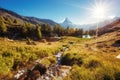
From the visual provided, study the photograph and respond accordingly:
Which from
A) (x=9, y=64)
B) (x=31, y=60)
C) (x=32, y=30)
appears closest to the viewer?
(x=9, y=64)

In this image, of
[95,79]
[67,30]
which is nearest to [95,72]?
[95,79]

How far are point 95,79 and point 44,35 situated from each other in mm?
102177

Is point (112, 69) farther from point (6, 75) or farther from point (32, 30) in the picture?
point (32, 30)

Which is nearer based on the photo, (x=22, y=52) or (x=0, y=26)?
(x=22, y=52)

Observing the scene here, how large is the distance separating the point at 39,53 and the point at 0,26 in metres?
60.6

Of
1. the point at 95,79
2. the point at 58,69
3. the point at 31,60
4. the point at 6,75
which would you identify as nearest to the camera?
the point at 95,79

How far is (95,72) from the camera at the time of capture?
13.2 m

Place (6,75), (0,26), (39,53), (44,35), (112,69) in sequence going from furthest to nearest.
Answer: (44,35), (0,26), (39,53), (6,75), (112,69)

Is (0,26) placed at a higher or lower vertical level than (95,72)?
higher

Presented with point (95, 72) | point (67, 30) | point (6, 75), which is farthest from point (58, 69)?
point (67, 30)

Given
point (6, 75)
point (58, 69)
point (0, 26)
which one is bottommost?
point (6, 75)

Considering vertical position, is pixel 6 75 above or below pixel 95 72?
below

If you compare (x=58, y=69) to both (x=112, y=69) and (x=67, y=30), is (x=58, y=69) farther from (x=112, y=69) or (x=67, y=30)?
(x=67, y=30)

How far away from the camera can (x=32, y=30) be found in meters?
98.4
